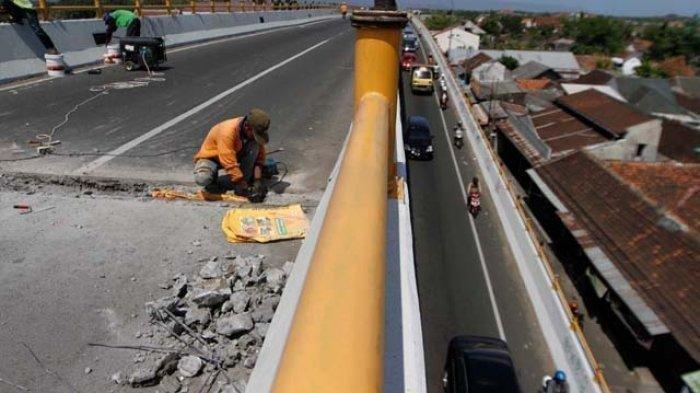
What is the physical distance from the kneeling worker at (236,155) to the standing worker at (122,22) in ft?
47.2

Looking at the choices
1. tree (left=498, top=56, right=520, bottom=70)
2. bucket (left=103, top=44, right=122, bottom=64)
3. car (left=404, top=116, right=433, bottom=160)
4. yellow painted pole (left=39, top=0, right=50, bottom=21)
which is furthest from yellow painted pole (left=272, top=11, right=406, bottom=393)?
tree (left=498, top=56, right=520, bottom=70)

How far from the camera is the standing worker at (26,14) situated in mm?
13607

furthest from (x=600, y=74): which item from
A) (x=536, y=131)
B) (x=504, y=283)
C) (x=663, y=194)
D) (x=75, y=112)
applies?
(x=75, y=112)

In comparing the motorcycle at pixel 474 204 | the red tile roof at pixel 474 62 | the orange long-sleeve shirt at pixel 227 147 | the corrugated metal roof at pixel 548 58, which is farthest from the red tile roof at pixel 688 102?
the orange long-sleeve shirt at pixel 227 147

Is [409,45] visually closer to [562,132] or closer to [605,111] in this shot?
[605,111]

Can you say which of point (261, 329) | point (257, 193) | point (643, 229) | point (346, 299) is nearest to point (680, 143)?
point (643, 229)

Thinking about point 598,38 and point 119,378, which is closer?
point 119,378

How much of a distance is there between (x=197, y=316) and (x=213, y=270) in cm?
77

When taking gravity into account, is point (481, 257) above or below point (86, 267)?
below

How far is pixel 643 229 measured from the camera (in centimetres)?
1862

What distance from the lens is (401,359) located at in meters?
3.50

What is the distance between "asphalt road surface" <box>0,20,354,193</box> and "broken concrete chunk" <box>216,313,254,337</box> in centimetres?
373

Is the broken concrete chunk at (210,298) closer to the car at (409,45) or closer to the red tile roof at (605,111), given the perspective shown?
the red tile roof at (605,111)

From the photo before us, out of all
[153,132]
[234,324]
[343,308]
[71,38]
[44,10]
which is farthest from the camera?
[71,38]
